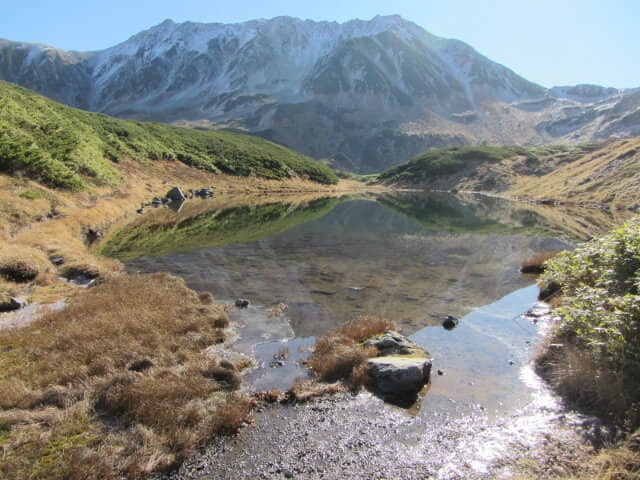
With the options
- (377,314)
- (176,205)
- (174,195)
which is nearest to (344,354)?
(377,314)

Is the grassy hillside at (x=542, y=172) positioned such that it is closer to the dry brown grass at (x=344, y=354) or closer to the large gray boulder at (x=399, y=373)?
the dry brown grass at (x=344, y=354)

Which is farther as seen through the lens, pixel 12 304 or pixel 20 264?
pixel 20 264

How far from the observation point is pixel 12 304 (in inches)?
525

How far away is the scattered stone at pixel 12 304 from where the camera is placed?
13166mm

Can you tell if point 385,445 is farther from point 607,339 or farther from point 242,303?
point 242,303

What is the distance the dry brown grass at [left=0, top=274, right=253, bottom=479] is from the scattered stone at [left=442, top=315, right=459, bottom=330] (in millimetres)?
8943

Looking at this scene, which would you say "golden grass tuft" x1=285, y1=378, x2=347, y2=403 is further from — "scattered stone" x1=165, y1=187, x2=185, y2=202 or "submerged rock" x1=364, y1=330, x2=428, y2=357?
"scattered stone" x1=165, y1=187, x2=185, y2=202

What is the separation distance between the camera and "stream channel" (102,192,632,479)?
24.8 feet

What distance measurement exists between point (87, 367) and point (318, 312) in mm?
9131

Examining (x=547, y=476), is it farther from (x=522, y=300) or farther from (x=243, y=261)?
(x=243, y=261)

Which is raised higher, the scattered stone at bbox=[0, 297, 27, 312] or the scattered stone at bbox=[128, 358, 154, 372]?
the scattered stone at bbox=[128, 358, 154, 372]

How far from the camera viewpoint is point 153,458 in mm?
6824

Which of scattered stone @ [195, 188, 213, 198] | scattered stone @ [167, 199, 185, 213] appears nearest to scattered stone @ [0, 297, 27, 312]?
scattered stone @ [167, 199, 185, 213]

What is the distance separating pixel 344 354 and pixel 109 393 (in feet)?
20.2
